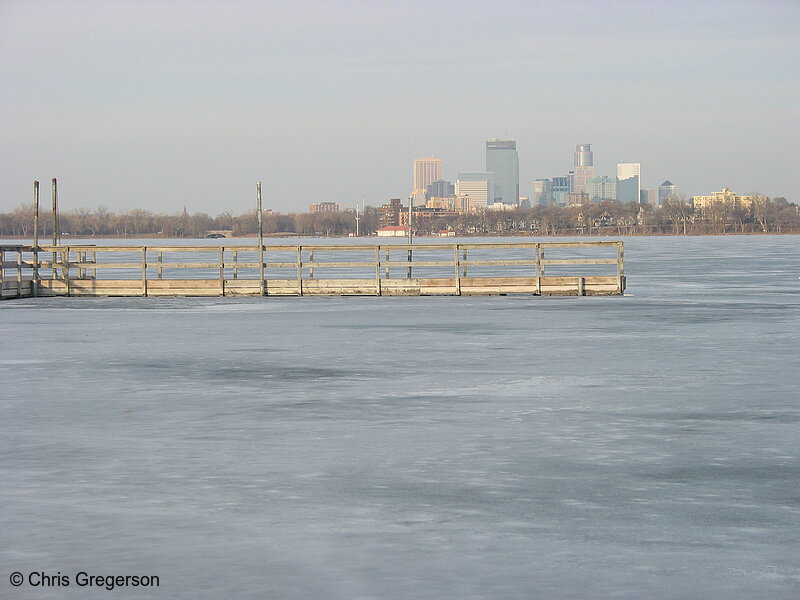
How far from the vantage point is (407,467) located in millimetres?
10719

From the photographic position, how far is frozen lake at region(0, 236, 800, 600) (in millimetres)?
7398

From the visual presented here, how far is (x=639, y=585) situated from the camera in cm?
701

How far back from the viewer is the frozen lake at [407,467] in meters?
7.40

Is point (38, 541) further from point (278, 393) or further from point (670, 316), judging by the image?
point (670, 316)

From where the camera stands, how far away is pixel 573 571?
734cm

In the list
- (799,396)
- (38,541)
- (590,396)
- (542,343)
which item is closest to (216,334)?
(542,343)

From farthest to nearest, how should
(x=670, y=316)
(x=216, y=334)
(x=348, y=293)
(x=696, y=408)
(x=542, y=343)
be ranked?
(x=348, y=293) → (x=670, y=316) → (x=216, y=334) → (x=542, y=343) → (x=696, y=408)

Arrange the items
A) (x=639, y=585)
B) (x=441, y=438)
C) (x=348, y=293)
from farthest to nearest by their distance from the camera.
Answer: (x=348, y=293) → (x=441, y=438) → (x=639, y=585)

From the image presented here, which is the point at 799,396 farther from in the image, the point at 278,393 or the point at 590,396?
the point at 278,393

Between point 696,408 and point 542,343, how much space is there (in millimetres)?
8708

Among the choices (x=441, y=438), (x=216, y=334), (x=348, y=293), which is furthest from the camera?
(x=348, y=293)

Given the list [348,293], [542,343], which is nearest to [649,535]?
[542,343]

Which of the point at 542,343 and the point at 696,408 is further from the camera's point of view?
the point at 542,343

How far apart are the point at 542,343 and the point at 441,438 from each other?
427 inches
